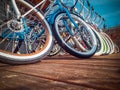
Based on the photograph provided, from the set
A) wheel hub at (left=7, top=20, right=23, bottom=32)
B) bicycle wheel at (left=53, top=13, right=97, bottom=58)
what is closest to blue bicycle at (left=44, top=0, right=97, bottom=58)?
bicycle wheel at (left=53, top=13, right=97, bottom=58)

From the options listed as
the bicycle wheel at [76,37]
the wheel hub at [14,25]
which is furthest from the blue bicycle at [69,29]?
the wheel hub at [14,25]

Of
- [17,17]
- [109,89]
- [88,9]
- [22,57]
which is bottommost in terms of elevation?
[109,89]

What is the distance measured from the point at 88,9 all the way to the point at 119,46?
1.15 meters

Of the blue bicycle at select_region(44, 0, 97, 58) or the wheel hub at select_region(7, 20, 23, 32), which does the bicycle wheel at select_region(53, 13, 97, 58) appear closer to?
the blue bicycle at select_region(44, 0, 97, 58)

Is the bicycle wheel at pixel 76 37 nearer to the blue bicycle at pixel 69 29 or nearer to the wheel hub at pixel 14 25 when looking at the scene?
the blue bicycle at pixel 69 29

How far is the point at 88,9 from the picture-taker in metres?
2.98

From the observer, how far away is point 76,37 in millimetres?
1876

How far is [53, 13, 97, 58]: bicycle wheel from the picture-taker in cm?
125

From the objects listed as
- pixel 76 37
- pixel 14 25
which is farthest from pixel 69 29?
pixel 14 25

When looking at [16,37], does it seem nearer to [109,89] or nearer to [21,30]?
[21,30]

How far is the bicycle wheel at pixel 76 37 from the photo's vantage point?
4.11 feet

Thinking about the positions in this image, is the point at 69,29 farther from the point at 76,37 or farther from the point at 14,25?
the point at 14,25

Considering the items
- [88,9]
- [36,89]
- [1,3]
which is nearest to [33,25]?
[1,3]

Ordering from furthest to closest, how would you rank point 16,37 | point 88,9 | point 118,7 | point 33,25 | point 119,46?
point 119,46
point 88,9
point 33,25
point 16,37
point 118,7
